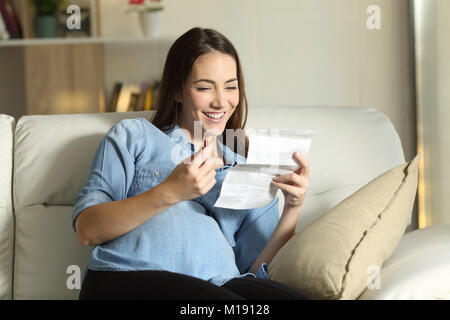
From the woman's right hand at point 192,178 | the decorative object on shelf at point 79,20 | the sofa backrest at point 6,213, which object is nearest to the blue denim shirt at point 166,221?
the woman's right hand at point 192,178

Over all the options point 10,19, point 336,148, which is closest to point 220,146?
point 336,148

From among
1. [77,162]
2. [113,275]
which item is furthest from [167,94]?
[113,275]

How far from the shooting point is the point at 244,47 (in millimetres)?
3230

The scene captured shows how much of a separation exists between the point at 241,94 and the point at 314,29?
1592 millimetres

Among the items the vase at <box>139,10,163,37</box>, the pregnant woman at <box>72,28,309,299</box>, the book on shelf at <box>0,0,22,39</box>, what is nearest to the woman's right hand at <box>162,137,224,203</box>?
the pregnant woman at <box>72,28,309,299</box>

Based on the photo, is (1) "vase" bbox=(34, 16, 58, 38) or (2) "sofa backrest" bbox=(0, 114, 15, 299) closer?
(2) "sofa backrest" bbox=(0, 114, 15, 299)

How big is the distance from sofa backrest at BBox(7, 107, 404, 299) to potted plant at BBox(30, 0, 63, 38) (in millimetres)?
1773

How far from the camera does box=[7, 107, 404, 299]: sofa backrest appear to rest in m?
1.63

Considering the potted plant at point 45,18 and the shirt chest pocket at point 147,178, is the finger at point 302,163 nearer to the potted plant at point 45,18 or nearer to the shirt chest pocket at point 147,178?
the shirt chest pocket at point 147,178

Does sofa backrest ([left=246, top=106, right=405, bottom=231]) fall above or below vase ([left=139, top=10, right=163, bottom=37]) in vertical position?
below

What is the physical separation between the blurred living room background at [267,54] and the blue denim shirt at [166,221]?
1.30 meters

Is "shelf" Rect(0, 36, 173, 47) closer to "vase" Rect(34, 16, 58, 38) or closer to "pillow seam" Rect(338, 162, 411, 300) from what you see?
"vase" Rect(34, 16, 58, 38)

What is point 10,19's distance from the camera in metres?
3.41
